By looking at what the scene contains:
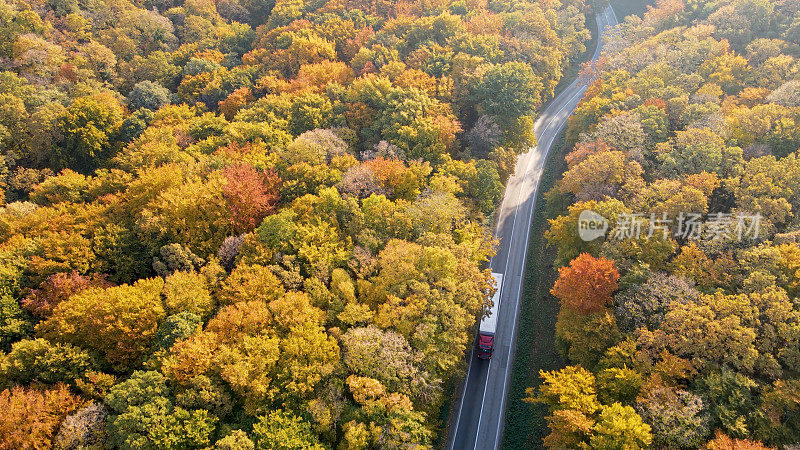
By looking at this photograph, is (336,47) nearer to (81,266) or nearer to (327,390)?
(81,266)

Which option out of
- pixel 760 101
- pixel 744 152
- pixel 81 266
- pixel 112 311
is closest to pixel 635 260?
pixel 744 152

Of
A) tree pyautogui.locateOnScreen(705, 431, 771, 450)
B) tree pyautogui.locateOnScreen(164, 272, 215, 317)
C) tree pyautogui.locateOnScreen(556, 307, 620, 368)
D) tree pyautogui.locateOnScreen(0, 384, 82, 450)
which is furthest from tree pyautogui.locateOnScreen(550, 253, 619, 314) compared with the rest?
tree pyautogui.locateOnScreen(0, 384, 82, 450)

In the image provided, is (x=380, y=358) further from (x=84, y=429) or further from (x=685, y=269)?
(x=685, y=269)

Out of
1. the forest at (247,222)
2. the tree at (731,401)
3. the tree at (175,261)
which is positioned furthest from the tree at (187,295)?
the tree at (731,401)

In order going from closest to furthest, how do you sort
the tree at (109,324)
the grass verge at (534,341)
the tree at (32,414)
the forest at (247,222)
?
the tree at (32,414) → the forest at (247,222) → the tree at (109,324) → the grass verge at (534,341)

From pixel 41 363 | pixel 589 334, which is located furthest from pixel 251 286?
pixel 589 334

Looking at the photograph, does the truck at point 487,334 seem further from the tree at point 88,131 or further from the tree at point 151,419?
the tree at point 88,131
